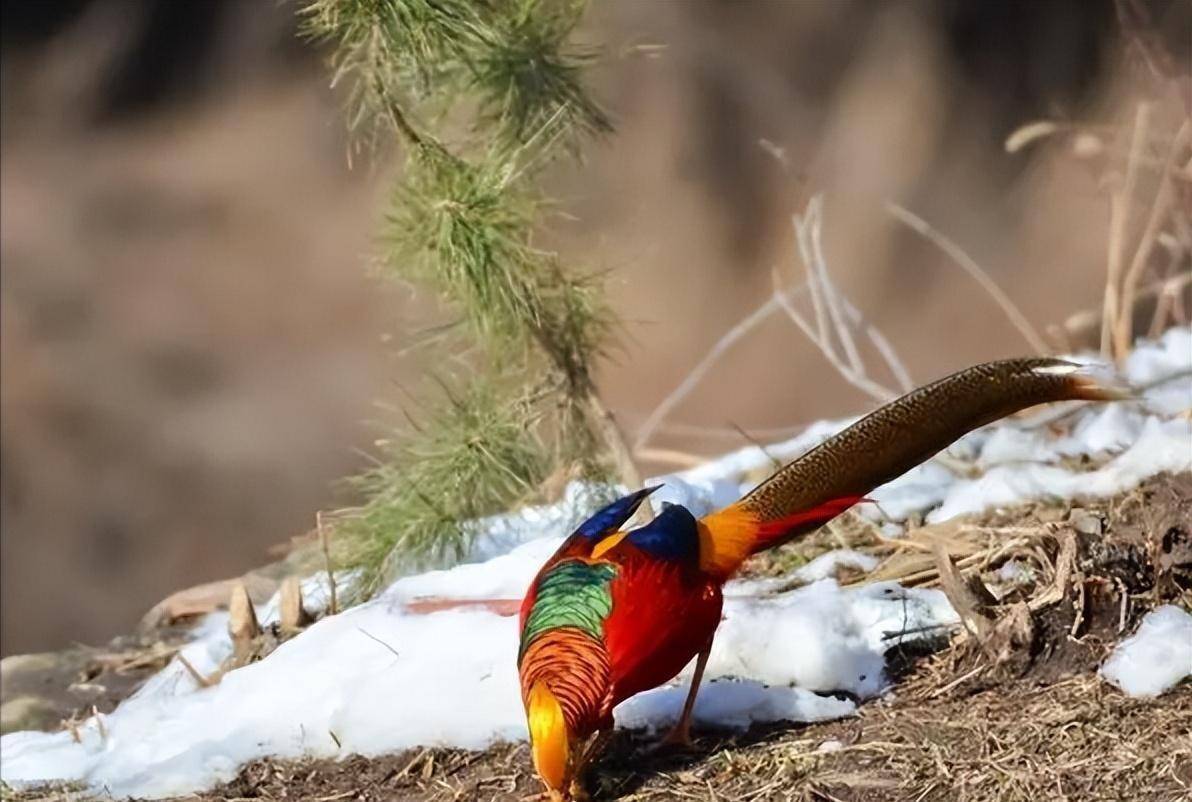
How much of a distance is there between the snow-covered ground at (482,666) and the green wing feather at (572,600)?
286 mm

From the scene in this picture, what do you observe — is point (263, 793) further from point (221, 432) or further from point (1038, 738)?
point (221, 432)

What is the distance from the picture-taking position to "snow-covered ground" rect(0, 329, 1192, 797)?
6.94 feet

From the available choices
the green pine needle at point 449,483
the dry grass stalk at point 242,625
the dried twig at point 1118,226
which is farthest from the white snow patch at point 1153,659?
the dried twig at point 1118,226

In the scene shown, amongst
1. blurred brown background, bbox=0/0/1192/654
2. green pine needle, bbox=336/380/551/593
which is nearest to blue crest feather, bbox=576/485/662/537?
green pine needle, bbox=336/380/551/593

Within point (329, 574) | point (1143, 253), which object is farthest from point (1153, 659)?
point (1143, 253)

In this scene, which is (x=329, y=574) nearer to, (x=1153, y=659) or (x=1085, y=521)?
(x=1085, y=521)

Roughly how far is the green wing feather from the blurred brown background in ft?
11.8

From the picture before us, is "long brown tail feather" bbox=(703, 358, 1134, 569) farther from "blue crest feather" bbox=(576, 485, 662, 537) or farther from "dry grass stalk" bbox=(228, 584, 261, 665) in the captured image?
"dry grass stalk" bbox=(228, 584, 261, 665)

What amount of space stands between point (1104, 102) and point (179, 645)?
3.48 m

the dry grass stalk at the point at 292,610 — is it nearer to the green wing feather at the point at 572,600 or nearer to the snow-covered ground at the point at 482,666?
the snow-covered ground at the point at 482,666

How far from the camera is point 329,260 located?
5770 mm

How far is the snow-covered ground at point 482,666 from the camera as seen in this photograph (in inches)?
83.3

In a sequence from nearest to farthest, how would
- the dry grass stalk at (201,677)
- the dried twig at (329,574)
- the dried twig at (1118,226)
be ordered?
the dry grass stalk at (201,677) → the dried twig at (329,574) → the dried twig at (1118,226)

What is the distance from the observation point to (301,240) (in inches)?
228
